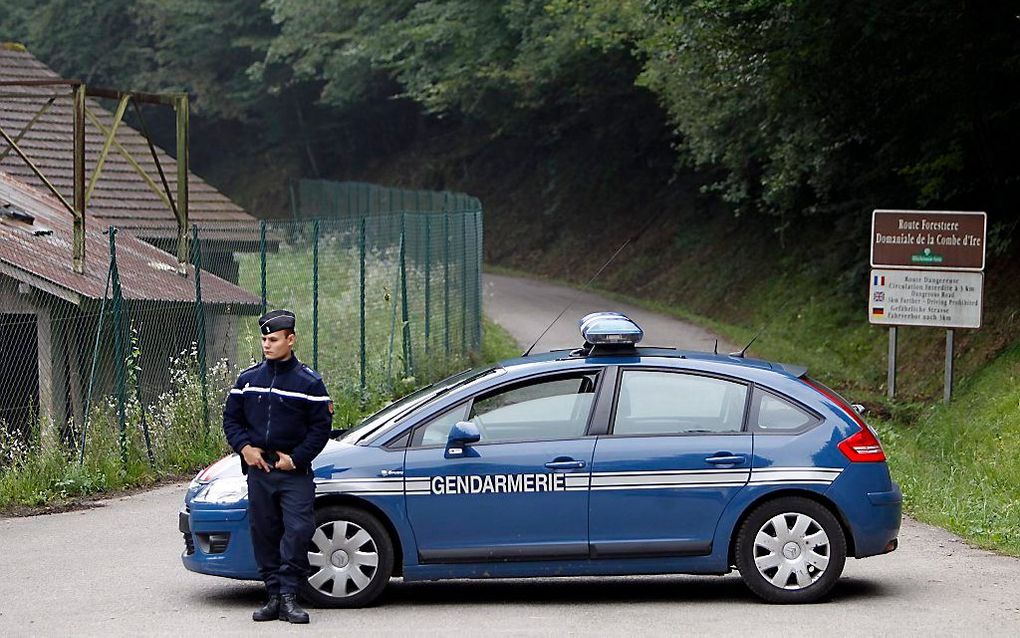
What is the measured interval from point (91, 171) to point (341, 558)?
1811 centimetres

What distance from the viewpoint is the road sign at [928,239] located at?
748 inches

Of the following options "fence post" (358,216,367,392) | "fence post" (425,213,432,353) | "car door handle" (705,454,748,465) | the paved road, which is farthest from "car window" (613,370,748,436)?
"fence post" (425,213,432,353)

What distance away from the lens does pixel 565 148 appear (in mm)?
45844

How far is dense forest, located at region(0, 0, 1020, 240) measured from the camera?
70.4ft

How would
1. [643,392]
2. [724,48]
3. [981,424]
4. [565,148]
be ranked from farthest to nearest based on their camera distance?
[565,148]
[724,48]
[981,424]
[643,392]

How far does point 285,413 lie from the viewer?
798 cm

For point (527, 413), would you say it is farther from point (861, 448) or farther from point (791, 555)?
point (861, 448)

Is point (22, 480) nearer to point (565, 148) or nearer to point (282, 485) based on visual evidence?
point (282, 485)

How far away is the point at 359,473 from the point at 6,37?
58151 millimetres

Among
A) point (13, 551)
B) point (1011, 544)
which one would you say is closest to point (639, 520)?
point (1011, 544)

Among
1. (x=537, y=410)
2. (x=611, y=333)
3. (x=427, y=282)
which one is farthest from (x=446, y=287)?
(x=537, y=410)

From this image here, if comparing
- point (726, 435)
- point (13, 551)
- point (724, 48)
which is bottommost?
point (13, 551)

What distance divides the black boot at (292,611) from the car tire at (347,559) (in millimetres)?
321

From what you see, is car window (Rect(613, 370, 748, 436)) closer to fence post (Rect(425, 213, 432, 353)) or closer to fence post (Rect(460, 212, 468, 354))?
fence post (Rect(425, 213, 432, 353))
